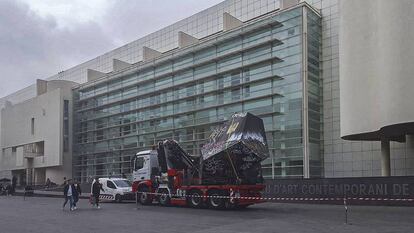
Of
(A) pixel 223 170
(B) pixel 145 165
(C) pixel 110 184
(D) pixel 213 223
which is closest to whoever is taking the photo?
(D) pixel 213 223

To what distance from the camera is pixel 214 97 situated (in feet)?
137

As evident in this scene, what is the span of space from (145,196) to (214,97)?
608 inches

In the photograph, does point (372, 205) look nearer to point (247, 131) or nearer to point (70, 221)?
point (247, 131)

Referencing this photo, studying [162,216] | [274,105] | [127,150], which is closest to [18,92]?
[127,150]

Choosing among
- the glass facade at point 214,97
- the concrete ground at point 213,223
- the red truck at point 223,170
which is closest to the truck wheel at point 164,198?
the red truck at point 223,170

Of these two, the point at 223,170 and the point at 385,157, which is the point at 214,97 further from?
the point at 223,170

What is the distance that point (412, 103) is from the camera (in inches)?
942

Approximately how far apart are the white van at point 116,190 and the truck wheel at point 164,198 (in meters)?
5.47

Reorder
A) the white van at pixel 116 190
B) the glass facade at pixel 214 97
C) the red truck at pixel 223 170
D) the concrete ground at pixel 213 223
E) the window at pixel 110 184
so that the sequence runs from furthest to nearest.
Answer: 1. the glass facade at pixel 214 97
2. the window at pixel 110 184
3. the white van at pixel 116 190
4. the red truck at pixel 223 170
5. the concrete ground at pixel 213 223

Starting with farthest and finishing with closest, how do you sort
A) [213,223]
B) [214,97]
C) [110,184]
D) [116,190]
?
[214,97]
[110,184]
[116,190]
[213,223]

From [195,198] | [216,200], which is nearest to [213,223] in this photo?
[216,200]

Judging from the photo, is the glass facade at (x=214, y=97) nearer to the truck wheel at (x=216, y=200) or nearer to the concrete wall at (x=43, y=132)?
the concrete wall at (x=43, y=132)

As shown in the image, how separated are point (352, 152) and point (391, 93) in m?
9.81

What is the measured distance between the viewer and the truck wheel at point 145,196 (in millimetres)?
28025
